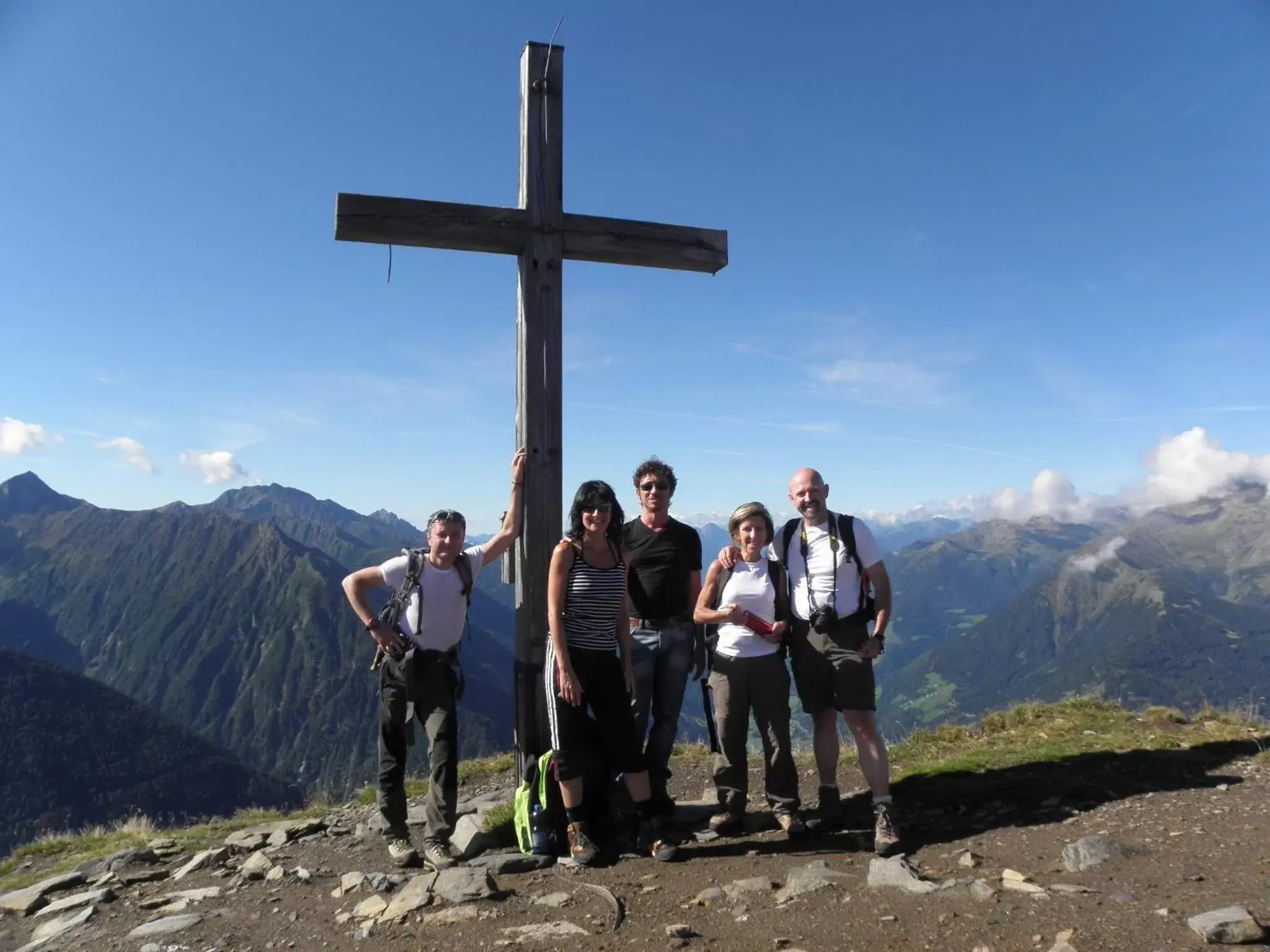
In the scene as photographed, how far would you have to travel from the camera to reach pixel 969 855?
5.66 meters

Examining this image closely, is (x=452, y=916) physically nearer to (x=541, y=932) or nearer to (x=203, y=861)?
(x=541, y=932)

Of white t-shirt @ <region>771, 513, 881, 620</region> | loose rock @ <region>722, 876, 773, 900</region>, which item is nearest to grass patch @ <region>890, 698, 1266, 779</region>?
white t-shirt @ <region>771, 513, 881, 620</region>

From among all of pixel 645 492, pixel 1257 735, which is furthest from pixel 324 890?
pixel 1257 735

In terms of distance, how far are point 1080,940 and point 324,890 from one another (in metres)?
5.16

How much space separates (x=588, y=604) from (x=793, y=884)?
254 cm

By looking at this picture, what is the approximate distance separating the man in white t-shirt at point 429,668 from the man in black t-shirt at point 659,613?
1186 millimetres

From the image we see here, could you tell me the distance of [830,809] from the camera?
693 centimetres

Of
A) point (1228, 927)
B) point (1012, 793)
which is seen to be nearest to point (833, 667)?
point (1012, 793)

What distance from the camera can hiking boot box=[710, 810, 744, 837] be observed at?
6621mm

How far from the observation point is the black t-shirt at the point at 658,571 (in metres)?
6.99

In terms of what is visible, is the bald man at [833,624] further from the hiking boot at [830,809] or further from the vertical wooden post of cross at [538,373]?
the vertical wooden post of cross at [538,373]

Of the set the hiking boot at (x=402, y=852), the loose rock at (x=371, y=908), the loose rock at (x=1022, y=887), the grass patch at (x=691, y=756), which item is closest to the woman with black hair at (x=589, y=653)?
the hiking boot at (x=402, y=852)

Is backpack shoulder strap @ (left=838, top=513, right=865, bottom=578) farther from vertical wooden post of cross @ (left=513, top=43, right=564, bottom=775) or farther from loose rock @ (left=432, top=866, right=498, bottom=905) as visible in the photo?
loose rock @ (left=432, top=866, right=498, bottom=905)

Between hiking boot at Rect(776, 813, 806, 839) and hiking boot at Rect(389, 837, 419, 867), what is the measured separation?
3.14m
